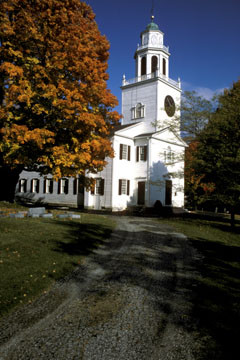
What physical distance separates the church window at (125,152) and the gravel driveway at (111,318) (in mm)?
20950

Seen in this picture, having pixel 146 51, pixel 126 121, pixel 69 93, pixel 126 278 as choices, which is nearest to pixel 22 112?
pixel 69 93

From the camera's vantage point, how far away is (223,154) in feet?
47.5

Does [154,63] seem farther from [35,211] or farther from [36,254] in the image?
[36,254]

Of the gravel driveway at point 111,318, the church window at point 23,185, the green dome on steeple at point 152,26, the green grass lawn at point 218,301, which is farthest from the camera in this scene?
the church window at point 23,185

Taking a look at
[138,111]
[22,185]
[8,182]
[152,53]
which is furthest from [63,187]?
[152,53]

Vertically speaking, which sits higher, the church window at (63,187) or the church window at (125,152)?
the church window at (125,152)

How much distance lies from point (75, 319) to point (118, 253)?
14.3ft

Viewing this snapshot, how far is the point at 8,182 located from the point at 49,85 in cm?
748

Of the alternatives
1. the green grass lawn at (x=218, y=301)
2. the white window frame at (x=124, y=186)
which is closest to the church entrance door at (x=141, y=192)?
the white window frame at (x=124, y=186)

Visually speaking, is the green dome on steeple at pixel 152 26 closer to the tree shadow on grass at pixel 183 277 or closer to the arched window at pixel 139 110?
the arched window at pixel 139 110

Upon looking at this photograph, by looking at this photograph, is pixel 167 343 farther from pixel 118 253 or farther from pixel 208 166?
pixel 208 166

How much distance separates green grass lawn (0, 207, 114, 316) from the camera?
5622mm

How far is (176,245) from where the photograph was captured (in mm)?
10438

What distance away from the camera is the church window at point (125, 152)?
92.0ft
